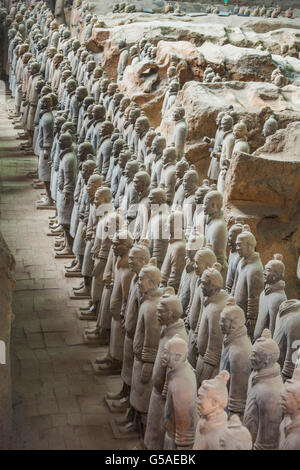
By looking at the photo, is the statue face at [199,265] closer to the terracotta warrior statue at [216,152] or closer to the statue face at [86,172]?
the statue face at [86,172]

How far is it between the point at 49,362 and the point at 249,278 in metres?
1.95

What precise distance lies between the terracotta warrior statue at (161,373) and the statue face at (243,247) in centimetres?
146

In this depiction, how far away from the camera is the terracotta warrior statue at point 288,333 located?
5.01m

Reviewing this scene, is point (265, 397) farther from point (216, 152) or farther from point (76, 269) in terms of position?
point (216, 152)

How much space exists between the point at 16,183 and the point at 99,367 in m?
5.68

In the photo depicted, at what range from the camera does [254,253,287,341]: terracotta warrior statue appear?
5512 mm

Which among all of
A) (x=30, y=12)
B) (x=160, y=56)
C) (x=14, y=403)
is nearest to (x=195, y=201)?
(x=14, y=403)

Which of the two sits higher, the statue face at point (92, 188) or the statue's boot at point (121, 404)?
the statue face at point (92, 188)

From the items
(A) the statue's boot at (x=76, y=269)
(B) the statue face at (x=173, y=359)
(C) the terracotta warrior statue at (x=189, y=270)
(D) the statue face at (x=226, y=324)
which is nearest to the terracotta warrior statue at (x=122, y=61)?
(A) the statue's boot at (x=76, y=269)

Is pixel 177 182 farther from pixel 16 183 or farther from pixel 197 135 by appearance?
pixel 16 183

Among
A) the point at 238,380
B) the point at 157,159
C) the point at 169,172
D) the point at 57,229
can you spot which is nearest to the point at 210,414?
the point at 238,380

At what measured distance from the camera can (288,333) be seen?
5.04 m

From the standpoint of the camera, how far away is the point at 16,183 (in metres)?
11.3

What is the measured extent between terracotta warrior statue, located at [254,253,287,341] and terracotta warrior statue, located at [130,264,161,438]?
0.96 metres
